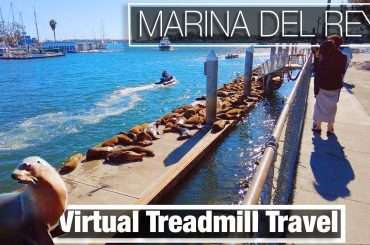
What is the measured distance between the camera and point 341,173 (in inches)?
213

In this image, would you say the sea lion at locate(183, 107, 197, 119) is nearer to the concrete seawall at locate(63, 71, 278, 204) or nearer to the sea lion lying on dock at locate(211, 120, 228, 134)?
the sea lion lying on dock at locate(211, 120, 228, 134)

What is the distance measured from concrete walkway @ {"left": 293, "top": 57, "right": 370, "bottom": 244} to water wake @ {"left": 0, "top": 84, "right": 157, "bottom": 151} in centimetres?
1228

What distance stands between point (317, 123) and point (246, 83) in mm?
12578

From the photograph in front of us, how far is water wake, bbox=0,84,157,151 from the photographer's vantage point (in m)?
15.9

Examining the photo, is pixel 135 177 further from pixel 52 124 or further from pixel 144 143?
pixel 52 124

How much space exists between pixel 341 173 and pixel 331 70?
2.23 meters

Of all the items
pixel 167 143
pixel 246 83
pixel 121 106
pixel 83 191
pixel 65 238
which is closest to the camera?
pixel 65 238

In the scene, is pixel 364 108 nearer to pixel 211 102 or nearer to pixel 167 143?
pixel 211 102

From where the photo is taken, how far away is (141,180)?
7.95 metres

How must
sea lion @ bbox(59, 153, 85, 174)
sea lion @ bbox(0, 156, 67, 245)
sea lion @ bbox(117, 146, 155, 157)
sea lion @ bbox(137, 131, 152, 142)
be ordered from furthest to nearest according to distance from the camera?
sea lion @ bbox(137, 131, 152, 142) → sea lion @ bbox(117, 146, 155, 157) → sea lion @ bbox(59, 153, 85, 174) → sea lion @ bbox(0, 156, 67, 245)

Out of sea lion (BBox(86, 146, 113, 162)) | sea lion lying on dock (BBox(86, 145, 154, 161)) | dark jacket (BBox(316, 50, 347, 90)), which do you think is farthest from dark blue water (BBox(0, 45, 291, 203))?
dark jacket (BBox(316, 50, 347, 90))

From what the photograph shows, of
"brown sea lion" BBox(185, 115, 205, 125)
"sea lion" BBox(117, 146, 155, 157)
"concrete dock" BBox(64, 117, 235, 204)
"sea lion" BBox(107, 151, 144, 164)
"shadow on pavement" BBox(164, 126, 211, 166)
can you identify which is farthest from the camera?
"brown sea lion" BBox(185, 115, 205, 125)

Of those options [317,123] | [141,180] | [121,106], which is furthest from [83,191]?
[121,106]

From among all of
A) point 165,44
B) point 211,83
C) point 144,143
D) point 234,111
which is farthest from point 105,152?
point 165,44
